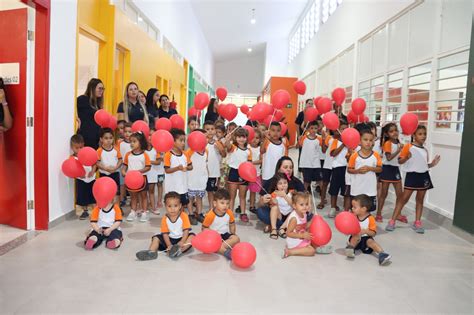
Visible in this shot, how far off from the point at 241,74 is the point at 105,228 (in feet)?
75.2

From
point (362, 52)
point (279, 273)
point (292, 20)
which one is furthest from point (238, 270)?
point (292, 20)

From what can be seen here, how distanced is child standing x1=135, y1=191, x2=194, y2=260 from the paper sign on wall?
1756mm

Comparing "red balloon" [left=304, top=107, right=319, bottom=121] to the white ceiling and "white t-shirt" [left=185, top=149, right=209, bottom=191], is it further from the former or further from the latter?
the white ceiling

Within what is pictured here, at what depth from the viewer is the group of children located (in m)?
3.22

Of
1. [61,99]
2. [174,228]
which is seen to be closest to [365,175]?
[174,228]

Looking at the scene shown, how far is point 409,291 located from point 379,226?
1.73m

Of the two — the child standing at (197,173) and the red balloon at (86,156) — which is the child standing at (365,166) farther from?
the red balloon at (86,156)

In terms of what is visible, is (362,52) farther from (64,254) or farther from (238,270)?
(64,254)

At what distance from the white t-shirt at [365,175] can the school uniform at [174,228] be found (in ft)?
5.89

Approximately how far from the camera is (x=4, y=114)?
3.43 metres

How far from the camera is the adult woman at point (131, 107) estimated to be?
4832 mm

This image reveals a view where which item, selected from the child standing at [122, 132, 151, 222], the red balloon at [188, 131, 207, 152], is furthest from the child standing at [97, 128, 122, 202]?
the red balloon at [188, 131, 207, 152]

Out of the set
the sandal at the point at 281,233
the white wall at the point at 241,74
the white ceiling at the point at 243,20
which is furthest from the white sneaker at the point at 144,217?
the white wall at the point at 241,74

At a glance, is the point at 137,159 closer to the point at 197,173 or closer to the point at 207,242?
the point at 197,173
